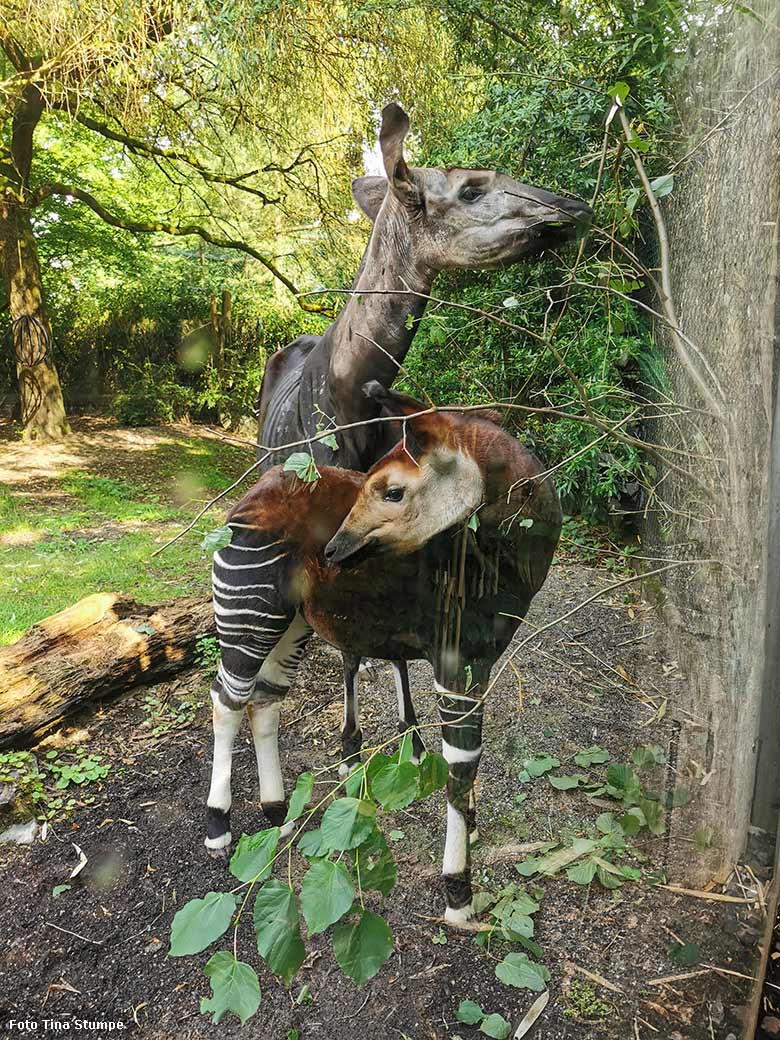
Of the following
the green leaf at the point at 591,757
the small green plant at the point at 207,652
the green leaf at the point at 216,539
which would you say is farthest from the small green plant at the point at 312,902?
the small green plant at the point at 207,652

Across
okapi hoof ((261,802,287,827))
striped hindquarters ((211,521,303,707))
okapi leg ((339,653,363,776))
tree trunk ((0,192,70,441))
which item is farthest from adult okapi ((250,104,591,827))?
tree trunk ((0,192,70,441))

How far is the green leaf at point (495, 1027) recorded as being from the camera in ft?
4.93

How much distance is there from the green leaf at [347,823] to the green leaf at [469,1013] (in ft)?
2.37

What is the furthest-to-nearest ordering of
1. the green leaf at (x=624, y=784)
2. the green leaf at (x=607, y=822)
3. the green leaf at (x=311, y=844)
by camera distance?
the green leaf at (x=607, y=822) → the green leaf at (x=624, y=784) → the green leaf at (x=311, y=844)

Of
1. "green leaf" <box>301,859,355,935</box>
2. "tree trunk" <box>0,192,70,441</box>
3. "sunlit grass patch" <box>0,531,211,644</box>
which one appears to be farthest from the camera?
"tree trunk" <box>0,192,70,441</box>

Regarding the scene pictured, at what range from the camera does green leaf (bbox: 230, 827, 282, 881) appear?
1138mm

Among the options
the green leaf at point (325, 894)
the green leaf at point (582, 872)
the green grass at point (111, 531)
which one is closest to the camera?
the green leaf at point (325, 894)

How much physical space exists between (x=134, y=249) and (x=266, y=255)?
156 inches

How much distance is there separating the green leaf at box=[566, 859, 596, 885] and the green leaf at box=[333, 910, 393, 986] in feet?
2.90

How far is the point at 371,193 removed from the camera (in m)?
1.89

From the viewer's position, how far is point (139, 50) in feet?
15.2

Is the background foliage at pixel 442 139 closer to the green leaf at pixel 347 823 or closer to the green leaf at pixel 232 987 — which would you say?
the green leaf at pixel 347 823

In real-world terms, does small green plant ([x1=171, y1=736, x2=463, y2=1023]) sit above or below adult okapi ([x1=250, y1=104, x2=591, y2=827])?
below

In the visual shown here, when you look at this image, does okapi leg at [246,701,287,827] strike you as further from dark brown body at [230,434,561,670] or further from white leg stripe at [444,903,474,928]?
white leg stripe at [444,903,474,928]
